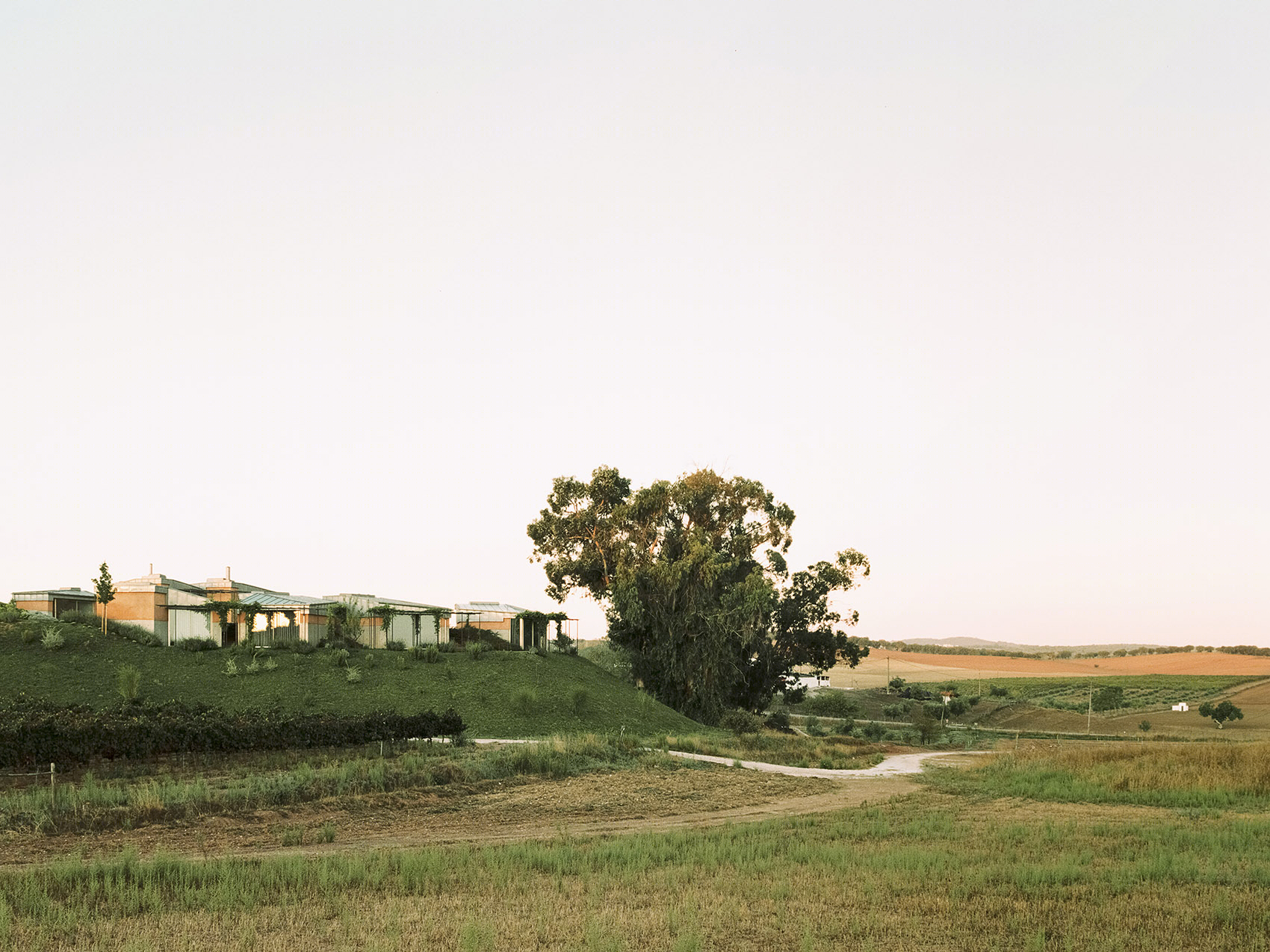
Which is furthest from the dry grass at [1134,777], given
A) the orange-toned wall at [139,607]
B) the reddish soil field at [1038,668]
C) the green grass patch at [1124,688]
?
the reddish soil field at [1038,668]

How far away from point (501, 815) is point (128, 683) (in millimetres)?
20743

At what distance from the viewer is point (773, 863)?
14820mm

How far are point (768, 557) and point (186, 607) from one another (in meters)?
30.3

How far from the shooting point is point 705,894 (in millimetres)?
12758

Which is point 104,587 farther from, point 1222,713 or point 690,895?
point 1222,713

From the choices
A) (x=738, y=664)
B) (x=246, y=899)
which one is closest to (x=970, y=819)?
(x=246, y=899)

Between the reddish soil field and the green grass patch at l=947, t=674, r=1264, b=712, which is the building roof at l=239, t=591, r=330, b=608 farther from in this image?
the reddish soil field

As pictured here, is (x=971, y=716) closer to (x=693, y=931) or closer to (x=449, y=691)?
(x=449, y=691)

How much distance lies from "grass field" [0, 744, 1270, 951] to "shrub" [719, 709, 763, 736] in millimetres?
29067

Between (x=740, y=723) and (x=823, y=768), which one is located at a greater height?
(x=823, y=768)

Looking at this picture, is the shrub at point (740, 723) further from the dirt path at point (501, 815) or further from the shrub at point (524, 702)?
the dirt path at point (501, 815)

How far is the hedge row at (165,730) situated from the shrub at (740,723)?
18792 mm

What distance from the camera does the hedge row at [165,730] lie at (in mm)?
22078

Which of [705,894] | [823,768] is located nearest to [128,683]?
[823,768]
